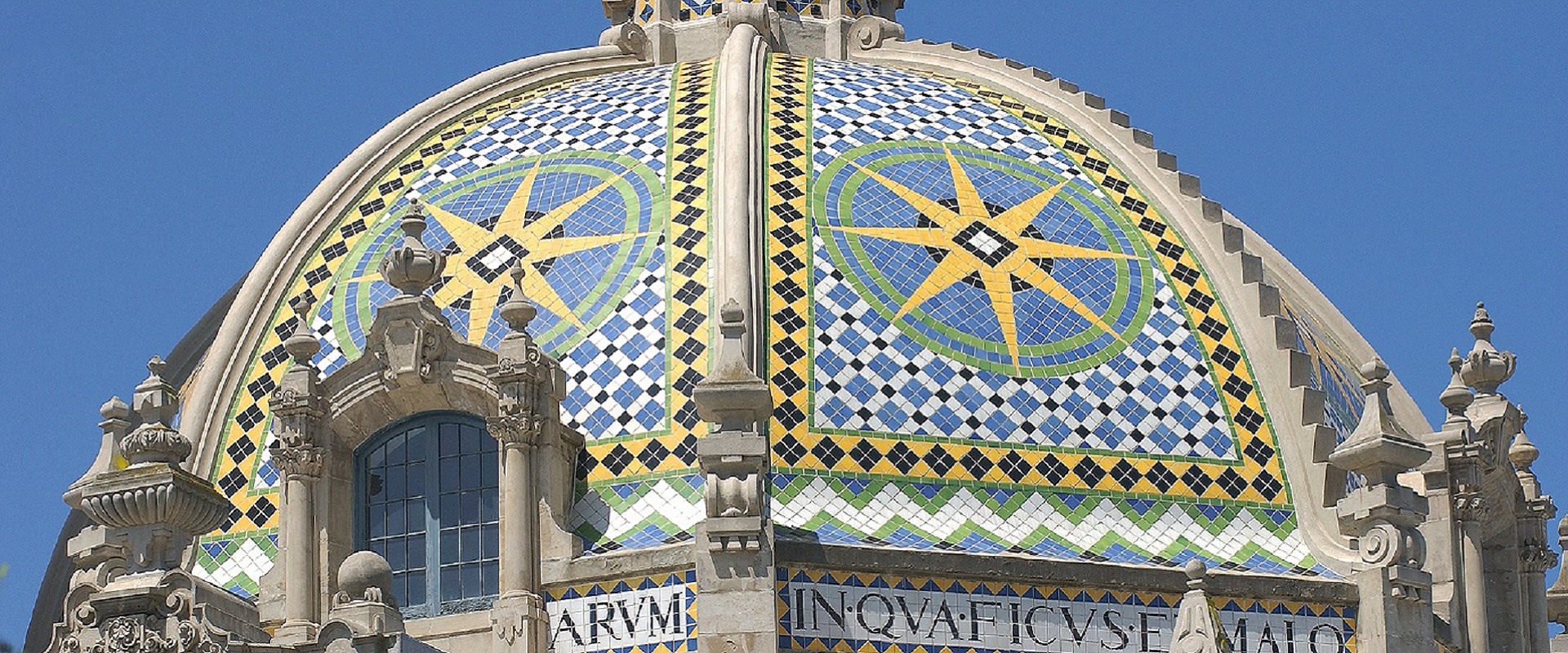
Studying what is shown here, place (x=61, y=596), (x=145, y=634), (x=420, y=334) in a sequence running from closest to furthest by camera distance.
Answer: (x=145, y=634) → (x=420, y=334) → (x=61, y=596)

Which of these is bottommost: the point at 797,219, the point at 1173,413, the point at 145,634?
the point at 145,634

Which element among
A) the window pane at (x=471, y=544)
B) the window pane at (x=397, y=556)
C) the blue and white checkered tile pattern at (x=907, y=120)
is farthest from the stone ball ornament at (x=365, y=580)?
the blue and white checkered tile pattern at (x=907, y=120)

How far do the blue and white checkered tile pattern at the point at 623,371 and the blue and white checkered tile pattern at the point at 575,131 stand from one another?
2054 millimetres

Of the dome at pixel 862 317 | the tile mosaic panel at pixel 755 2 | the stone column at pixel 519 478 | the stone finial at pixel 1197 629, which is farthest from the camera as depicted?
the tile mosaic panel at pixel 755 2

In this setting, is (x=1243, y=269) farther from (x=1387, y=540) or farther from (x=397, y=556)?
(x=397, y=556)

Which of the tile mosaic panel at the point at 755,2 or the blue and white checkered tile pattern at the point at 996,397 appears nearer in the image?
the blue and white checkered tile pattern at the point at 996,397

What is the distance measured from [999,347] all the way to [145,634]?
970 cm

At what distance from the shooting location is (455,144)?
35.6m

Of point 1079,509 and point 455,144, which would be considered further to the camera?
point 455,144

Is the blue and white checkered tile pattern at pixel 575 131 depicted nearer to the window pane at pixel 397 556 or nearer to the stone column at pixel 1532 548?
the window pane at pixel 397 556

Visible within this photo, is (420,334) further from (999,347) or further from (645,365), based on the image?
(999,347)

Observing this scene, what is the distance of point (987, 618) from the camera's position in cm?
3028

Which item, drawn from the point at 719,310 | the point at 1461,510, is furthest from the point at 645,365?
the point at 1461,510

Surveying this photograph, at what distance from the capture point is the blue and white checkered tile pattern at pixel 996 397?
31.6 m
